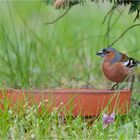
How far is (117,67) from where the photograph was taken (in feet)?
19.3

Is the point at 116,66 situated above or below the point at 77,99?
above

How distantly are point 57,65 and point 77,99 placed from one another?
2.23m

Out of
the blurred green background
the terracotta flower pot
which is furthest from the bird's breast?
the terracotta flower pot

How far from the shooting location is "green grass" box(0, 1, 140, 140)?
15.4ft

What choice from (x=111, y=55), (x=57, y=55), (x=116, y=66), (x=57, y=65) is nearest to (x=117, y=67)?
(x=116, y=66)

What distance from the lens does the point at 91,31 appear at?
906cm

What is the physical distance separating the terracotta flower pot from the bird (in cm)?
64

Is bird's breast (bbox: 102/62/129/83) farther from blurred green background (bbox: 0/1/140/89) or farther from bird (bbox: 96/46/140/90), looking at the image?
blurred green background (bbox: 0/1/140/89)

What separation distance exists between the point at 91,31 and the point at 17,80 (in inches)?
110

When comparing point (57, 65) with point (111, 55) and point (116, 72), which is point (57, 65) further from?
point (116, 72)

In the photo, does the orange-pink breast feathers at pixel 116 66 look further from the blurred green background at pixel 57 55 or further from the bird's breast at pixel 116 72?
the blurred green background at pixel 57 55

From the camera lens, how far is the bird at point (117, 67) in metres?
5.81

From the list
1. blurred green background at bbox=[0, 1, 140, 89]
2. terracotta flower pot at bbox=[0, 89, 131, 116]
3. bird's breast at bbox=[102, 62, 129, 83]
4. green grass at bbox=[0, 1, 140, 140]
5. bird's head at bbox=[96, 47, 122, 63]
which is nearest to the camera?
green grass at bbox=[0, 1, 140, 140]

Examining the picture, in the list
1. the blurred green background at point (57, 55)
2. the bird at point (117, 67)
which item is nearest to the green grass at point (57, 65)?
the blurred green background at point (57, 55)
